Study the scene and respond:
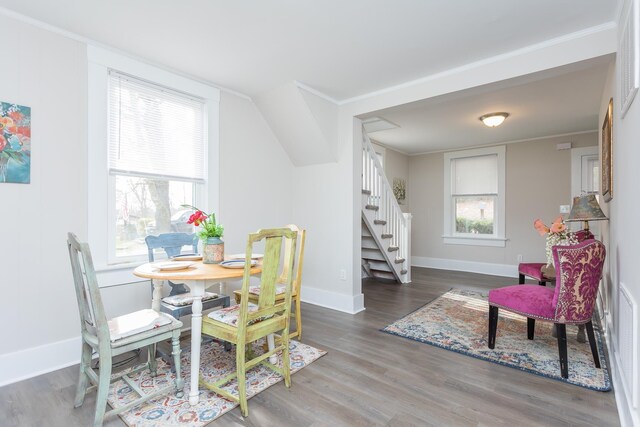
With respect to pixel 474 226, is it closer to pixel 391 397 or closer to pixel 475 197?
pixel 475 197

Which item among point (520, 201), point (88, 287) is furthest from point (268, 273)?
point (520, 201)

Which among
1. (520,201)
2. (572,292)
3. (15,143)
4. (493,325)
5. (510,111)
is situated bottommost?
(493,325)

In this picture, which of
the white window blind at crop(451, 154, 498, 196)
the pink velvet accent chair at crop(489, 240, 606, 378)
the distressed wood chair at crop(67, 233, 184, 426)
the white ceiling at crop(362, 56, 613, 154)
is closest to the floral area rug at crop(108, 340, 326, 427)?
the distressed wood chair at crop(67, 233, 184, 426)

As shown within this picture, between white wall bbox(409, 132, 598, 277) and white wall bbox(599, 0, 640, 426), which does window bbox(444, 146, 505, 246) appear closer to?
white wall bbox(409, 132, 598, 277)

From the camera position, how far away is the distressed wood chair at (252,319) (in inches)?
72.4

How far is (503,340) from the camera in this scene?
287cm

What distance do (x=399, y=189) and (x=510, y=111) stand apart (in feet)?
9.17

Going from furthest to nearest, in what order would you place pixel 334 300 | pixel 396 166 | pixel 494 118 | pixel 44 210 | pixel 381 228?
pixel 396 166, pixel 381 228, pixel 494 118, pixel 334 300, pixel 44 210

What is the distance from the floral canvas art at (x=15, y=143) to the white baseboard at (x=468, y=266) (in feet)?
21.3

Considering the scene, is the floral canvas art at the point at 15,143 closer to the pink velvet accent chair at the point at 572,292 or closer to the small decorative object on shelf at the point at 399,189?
the pink velvet accent chair at the point at 572,292

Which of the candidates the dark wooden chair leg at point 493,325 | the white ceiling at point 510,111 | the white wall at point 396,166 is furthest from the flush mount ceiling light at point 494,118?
the dark wooden chair leg at point 493,325

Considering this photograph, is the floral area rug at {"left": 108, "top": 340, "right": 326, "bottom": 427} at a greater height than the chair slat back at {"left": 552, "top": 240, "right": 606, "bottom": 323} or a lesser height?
lesser

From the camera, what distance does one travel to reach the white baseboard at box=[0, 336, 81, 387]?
2184 mm

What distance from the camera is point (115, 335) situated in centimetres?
174
